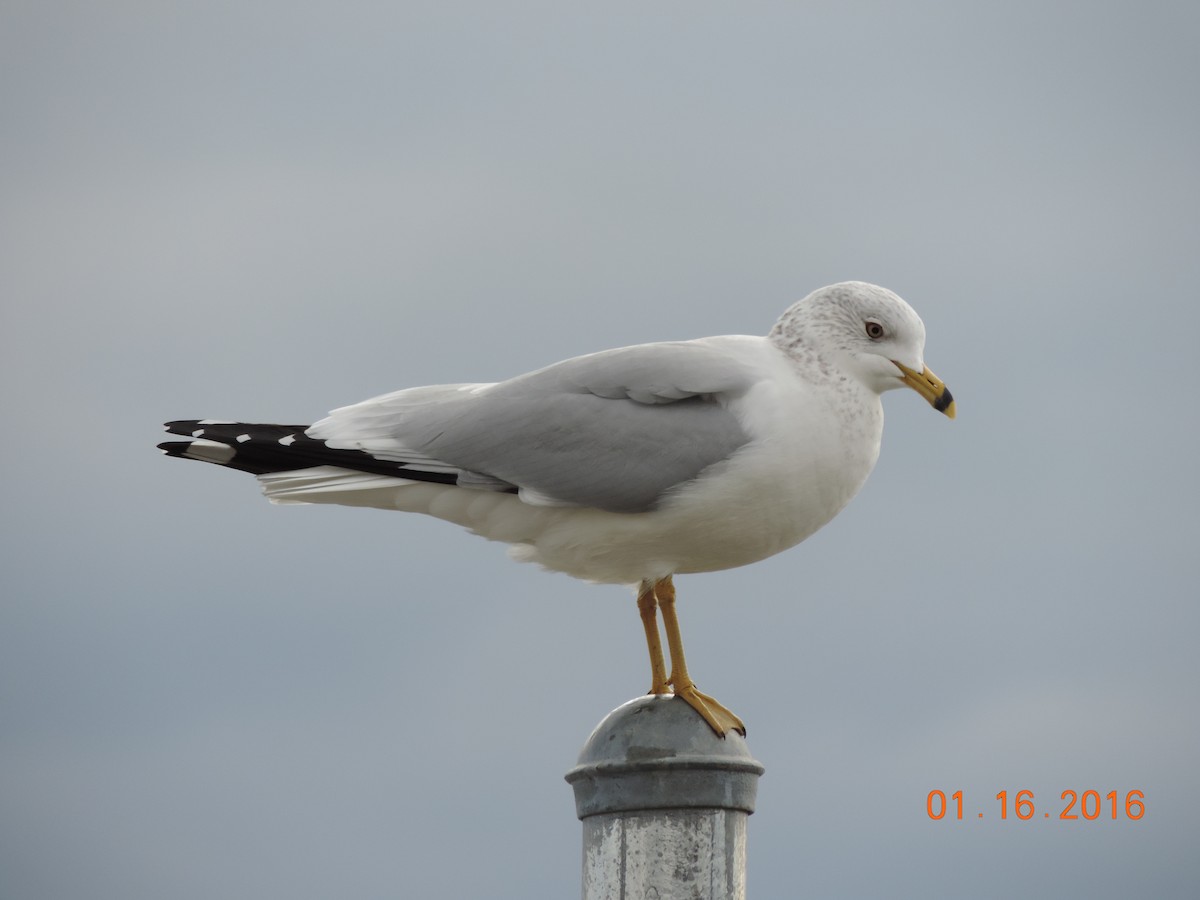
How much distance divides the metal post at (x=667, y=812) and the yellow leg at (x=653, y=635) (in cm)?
67

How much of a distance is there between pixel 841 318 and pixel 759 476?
0.82m

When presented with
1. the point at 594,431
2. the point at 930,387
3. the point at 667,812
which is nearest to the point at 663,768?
the point at 667,812

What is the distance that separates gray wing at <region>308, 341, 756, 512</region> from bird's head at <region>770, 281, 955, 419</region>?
1.19 feet

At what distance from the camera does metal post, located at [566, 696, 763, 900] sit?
4.86 metres

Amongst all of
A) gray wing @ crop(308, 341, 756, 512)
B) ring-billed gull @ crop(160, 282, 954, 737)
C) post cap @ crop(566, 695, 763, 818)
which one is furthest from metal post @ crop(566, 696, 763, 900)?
gray wing @ crop(308, 341, 756, 512)

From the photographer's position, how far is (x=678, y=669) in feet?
18.8

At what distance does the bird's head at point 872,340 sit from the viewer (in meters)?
5.71

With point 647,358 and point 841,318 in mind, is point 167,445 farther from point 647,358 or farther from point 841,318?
point 841,318

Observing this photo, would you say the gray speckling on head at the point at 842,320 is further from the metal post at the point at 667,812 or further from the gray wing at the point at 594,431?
the metal post at the point at 667,812

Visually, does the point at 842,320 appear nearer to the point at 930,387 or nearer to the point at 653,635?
the point at 930,387

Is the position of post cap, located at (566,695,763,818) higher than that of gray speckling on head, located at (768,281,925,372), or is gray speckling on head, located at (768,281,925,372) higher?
gray speckling on head, located at (768,281,925,372)

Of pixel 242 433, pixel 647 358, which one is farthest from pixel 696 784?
pixel 242 433

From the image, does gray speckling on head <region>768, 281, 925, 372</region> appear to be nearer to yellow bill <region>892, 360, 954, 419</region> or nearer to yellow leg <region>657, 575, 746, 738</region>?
yellow bill <region>892, 360, 954, 419</region>

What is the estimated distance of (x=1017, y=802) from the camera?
703cm
